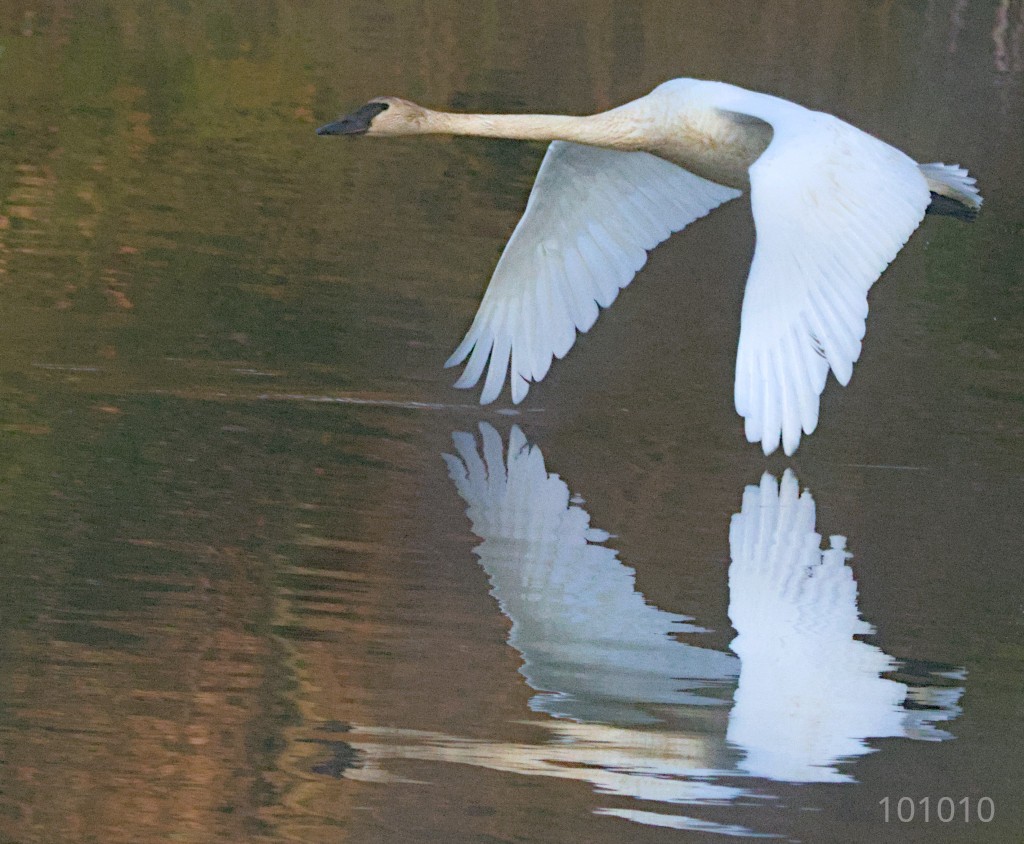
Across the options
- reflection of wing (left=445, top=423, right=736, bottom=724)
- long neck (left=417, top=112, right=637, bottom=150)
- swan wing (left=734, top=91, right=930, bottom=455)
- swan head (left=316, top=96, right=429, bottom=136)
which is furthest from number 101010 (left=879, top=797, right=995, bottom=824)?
swan head (left=316, top=96, right=429, bottom=136)

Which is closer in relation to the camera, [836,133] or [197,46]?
[836,133]

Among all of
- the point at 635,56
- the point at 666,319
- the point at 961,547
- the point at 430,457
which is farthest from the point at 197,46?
the point at 961,547

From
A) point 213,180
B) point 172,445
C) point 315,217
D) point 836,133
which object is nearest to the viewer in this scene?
point 836,133

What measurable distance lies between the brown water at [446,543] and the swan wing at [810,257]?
2.32 feet

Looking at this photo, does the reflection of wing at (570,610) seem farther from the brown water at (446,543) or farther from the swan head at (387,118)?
the swan head at (387,118)

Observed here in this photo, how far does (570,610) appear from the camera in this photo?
20.9ft

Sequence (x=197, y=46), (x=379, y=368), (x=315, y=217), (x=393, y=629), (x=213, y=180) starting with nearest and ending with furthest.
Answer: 1. (x=393, y=629)
2. (x=379, y=368)
3. (x=315, y=217)
4. (x=213, y=180)
5. (x=197, y=46)

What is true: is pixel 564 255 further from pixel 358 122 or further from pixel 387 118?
pixel 358 122

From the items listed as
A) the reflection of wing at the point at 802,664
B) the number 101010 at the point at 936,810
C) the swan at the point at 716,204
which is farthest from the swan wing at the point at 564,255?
the number 101010 at the point at 936,810

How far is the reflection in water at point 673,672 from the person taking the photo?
5.22 m

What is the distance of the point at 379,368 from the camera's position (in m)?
9.21

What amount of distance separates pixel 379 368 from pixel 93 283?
5.77 feet

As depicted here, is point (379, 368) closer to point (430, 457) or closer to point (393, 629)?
point (430, 457)

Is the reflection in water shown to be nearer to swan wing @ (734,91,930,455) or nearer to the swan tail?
swan wing @ (734,91,930,455)
